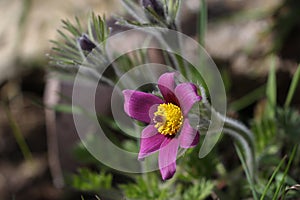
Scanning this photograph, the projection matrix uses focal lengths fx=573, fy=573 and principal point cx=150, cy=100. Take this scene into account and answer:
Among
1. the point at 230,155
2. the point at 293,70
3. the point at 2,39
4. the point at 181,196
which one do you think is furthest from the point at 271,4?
the point at 2,39

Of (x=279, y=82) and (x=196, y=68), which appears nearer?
(x=196, y=68)

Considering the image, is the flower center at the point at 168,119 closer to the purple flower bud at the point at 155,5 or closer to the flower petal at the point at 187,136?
the flower petal at the point at 187,136

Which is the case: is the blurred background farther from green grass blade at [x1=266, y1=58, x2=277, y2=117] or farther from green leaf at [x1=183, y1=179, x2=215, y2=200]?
green leaf at [x1=183, y1=179, x2=215, y2=200]

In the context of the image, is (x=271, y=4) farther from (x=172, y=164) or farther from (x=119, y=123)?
(x=172, y=164)

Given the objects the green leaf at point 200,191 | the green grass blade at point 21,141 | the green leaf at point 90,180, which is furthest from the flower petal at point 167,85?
the green grass blade at point 21,141

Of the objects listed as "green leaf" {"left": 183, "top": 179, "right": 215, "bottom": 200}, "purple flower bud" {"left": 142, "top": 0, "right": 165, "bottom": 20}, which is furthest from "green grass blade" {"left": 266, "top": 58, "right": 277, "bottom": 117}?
"purple flower bud" {"left": 142, "top": 0, "right": 165, "bottom": 20}

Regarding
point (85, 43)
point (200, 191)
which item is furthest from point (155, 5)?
point (200, 191)
